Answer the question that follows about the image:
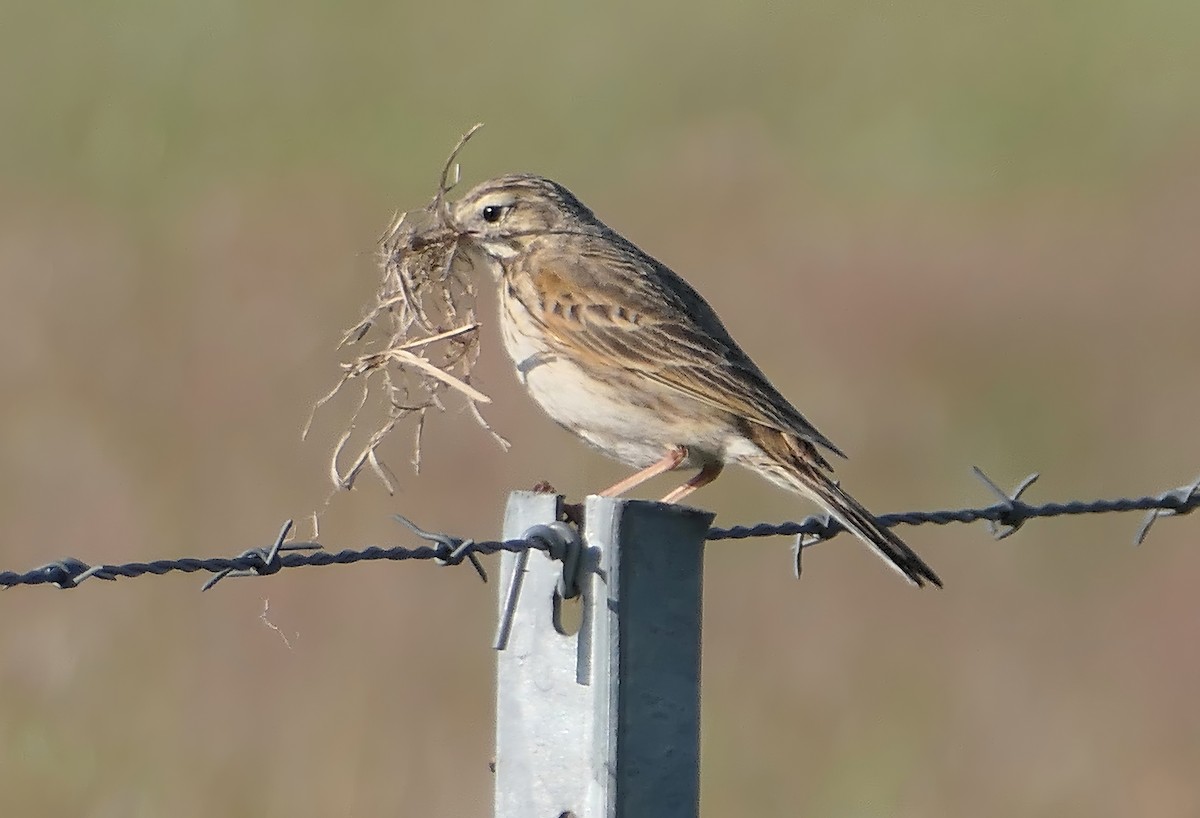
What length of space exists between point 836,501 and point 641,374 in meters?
0.98

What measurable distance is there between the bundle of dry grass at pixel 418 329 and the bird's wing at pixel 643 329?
0.32 meters

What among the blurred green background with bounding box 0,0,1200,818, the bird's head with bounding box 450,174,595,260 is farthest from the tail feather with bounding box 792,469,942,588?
the blurred green background with bounding box 0,0,1200,818

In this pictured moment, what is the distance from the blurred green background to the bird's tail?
230 centimetres

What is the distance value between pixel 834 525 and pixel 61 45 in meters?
13.4

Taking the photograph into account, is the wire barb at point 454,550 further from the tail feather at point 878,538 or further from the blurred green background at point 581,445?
the blurred green background at point 581,445

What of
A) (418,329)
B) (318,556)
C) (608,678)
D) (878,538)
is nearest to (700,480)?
(418,329)

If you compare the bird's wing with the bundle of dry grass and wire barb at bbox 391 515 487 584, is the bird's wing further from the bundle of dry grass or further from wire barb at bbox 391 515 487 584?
wire barb at bbox 391 515 487 584

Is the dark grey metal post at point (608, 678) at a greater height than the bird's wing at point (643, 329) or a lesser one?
lesser

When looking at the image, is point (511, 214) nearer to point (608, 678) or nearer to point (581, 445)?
point (581, 445)

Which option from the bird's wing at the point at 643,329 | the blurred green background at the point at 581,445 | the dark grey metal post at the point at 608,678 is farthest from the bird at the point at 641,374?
the dark grey metal post at the point at 608,678

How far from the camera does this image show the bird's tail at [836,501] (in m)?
5.85

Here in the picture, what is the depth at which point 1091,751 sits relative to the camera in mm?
9453

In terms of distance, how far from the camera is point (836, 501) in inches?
247

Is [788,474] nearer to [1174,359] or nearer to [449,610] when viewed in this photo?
[449,610]
